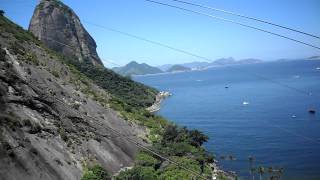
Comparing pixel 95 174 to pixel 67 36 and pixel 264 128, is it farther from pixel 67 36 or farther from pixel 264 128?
pixel 67 36

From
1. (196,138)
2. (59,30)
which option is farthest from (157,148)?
(59,30)

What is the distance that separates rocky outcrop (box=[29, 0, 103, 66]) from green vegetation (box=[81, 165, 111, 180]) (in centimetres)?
10103

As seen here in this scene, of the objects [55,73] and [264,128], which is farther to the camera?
[264,128]

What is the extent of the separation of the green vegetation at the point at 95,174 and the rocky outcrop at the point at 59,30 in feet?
331

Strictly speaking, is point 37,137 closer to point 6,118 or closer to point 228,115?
point 6,118

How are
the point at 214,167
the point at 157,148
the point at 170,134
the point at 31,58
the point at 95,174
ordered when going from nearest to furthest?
1. the point at 95,174
2. the point at 157,148
3. the point at 31,58
4. the point at 214,167
5. the point at 170,134

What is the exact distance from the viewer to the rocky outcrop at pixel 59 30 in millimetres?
137000

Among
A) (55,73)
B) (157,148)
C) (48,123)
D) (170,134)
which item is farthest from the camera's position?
(170,134)

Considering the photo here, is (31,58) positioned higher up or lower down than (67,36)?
lower down

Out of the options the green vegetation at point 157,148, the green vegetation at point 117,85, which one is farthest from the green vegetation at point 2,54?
the green vegetation at point 117,85

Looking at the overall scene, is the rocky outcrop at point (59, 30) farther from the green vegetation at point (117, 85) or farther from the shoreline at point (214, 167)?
the shoreline at point (214, 167)

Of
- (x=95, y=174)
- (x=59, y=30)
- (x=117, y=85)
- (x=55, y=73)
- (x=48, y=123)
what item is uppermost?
(x=59, y=30)

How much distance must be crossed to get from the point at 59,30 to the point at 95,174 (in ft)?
379

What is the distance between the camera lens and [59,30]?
5586 inches
